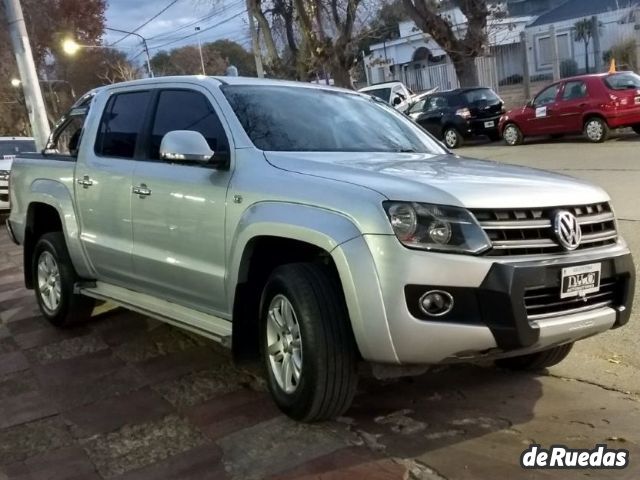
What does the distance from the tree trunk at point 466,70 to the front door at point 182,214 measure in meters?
19.6

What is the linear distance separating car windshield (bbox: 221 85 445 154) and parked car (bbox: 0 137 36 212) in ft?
34.8

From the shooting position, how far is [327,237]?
339 cm

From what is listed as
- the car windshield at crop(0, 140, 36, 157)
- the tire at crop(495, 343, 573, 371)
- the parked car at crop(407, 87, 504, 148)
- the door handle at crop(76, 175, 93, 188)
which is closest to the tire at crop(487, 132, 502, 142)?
the parked car at crop(407, 87, 504, 148)

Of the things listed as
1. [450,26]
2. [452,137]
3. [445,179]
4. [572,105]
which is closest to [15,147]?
[452,137]

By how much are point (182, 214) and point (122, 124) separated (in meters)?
1.27

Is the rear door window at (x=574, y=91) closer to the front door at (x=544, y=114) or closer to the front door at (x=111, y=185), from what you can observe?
the front door at (x=544, y=114)

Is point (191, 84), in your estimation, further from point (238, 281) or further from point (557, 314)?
point (557, 314)

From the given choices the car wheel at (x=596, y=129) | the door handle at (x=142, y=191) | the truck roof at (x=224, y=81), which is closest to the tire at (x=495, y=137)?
the car wheel at (x=596, y=129)

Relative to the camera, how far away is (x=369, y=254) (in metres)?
3.24

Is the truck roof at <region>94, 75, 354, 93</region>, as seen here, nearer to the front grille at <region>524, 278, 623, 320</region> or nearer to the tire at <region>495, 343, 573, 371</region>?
the tire at <region>495, 343, 573, 371</region>

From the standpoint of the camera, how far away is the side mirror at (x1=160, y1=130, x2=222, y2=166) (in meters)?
4.01

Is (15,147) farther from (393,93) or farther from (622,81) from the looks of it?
(393,93)

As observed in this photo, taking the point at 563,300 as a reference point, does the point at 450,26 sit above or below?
above

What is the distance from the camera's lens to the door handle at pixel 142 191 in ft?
15.2
